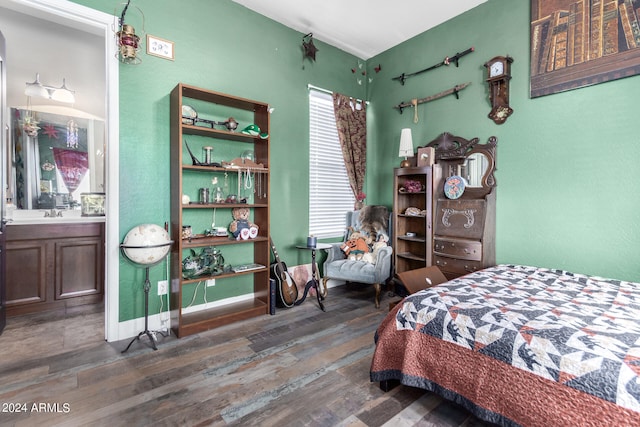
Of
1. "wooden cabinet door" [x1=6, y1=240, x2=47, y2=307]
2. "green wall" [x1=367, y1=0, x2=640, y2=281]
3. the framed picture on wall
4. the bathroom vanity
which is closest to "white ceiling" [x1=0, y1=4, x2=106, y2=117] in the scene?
the bathroom vanity

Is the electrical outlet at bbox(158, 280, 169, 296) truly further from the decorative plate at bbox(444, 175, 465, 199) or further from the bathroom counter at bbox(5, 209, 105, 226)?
the decorative plate at bbox(444, 175, 465, 199)

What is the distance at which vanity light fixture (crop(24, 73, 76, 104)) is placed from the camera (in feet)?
11.1

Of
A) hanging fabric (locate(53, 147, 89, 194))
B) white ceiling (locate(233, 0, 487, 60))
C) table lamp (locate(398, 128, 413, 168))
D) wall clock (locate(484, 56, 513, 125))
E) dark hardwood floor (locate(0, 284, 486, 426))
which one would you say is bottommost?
dark hardwood floor (locate(0, 284, 486, 426))

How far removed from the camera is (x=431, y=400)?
5.58 ft

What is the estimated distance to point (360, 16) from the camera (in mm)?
3314

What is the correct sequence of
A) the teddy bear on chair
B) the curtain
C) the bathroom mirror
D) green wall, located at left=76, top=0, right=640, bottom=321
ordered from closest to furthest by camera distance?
green wall, located at left=76, top=0, right=640, bottom=321 < the bathroom mirror < the teddy bear on chair < the curtain

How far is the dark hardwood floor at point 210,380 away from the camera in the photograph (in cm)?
157

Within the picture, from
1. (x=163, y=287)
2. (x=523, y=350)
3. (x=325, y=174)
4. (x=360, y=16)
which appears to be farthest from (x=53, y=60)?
(x=523, y=350)

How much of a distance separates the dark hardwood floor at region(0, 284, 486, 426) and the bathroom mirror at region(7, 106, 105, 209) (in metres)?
1.36

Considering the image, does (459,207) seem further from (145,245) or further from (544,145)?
(145,245)

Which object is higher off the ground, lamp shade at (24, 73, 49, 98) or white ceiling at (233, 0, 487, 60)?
white ceiling at (233, 0, 487, 60)

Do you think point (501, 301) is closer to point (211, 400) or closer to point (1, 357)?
point (211, 400)

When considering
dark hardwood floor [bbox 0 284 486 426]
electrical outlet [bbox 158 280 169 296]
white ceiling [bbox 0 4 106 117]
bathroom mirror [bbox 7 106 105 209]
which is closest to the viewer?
dark hardwood floor [bbox 0 284 486 426]

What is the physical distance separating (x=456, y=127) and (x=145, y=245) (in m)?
3.30
